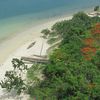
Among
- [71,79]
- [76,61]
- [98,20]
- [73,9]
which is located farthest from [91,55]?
[73,9]

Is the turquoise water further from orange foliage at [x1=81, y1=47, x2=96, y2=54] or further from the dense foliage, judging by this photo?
orange foliage at [x1=81, y1=47, x2=96, y2=54]

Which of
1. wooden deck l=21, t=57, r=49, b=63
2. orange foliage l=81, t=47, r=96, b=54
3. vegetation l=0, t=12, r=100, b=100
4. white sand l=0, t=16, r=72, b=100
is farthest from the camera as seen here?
white sand l=0, t=16, r=72, b=100

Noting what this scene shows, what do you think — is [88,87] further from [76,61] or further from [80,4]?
[80,4]

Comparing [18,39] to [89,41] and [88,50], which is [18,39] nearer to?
[89,41]

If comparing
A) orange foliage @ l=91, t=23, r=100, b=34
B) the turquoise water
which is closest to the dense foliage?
orange foliage @ l=91, t=23, r=100, b=34

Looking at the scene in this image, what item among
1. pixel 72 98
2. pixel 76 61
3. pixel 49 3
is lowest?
pixel 72 98

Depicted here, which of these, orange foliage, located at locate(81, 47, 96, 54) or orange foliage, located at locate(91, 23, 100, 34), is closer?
orange foliage, located at locate(81, 47, 96, 54)
